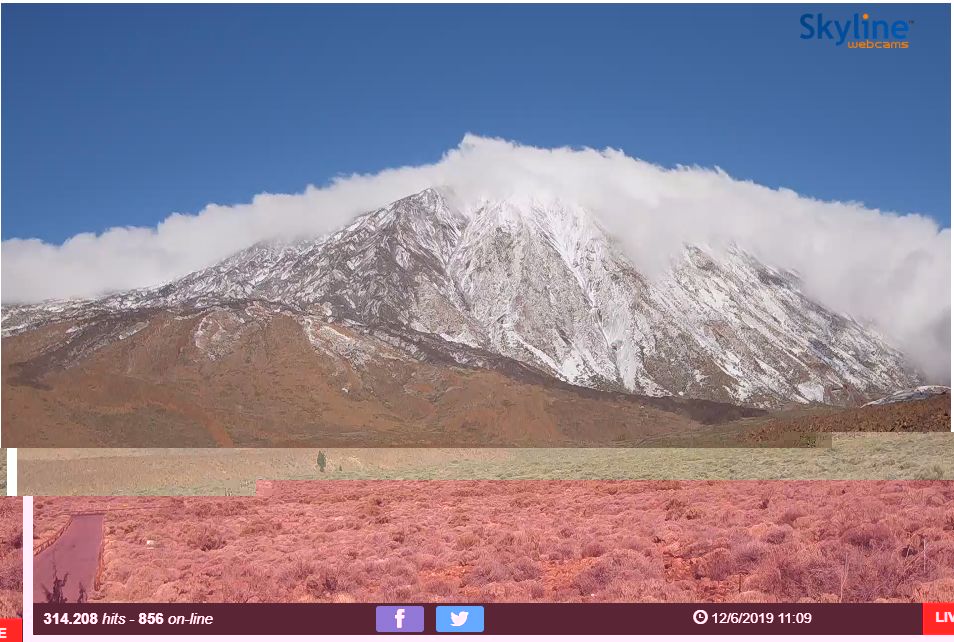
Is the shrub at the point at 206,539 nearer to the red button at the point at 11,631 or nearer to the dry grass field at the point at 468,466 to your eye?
the dry grass field at the point at 468,466

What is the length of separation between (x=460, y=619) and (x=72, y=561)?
653 cm

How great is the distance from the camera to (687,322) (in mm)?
184625

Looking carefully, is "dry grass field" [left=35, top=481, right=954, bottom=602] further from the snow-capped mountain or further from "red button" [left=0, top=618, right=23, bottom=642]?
the snow-capped mountain

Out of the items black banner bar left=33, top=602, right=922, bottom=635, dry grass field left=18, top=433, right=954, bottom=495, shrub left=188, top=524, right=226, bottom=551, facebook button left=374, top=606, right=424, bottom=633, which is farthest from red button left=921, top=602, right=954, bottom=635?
shrub left=188, top=524, right=226, bottom=551

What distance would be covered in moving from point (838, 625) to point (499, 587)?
16.2ft

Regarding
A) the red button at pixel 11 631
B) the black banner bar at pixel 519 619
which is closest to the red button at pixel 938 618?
the black banner bar at pixel 519 619

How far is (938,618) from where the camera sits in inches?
333

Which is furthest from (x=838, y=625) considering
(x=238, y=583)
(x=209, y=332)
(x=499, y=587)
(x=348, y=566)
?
(x=209, y=332)

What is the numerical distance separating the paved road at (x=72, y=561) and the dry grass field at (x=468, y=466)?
105 centimetres

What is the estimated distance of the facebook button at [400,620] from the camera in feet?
27.2

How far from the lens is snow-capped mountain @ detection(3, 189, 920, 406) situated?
16512 cm

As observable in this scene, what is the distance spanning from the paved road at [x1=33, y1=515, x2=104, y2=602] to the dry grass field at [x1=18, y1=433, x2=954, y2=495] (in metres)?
1.05

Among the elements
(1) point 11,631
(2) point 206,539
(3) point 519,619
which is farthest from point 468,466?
(1) point 11,631

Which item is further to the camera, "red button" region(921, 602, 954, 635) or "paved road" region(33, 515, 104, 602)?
"paved road" region(33, 515, 104, 602)
